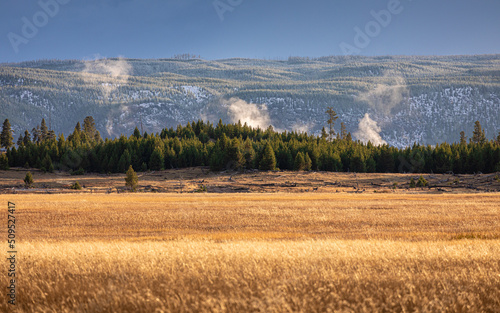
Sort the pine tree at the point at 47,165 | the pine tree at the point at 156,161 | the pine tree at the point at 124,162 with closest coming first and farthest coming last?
the pine tree at the point at 47,165
the pine tree at the point at 124,162
the pine tree at the point at 156,161

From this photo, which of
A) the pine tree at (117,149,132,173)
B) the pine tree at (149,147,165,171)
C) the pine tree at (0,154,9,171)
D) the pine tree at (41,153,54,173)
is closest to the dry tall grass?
the pine tree at (149,147,165,171)

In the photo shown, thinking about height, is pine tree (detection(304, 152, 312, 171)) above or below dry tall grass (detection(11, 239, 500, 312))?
above

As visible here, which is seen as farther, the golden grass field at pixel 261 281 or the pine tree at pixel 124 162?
the pine tree at pixel 124 162

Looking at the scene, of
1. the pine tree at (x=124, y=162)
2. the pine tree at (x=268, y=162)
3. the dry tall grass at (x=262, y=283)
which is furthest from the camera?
the pine tree at (x=124, y=162)

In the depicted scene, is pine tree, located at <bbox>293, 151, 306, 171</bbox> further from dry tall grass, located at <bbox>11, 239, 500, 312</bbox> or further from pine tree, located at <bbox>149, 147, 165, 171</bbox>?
dry tall grass, located at <bbox>11, 239, 500, 312</bbox>

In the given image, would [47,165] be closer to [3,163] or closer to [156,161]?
[3,163]

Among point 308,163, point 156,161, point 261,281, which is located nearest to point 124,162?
point 156,161

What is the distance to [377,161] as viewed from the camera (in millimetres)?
113688

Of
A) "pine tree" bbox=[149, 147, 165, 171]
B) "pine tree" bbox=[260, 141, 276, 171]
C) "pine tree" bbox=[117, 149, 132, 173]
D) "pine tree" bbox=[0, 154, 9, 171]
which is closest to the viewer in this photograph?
"pine tree" bbox=[260, 141, 276, 171]

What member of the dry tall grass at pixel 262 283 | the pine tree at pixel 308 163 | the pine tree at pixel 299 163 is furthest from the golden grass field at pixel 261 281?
the pine tree at pixel 308 163

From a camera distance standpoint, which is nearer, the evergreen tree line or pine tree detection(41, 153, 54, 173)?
the evergreen tree line

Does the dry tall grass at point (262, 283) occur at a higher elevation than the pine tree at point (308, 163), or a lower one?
lower

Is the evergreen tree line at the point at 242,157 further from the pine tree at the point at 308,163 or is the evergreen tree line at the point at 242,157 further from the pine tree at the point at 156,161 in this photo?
the pine tree at the point at 308,163

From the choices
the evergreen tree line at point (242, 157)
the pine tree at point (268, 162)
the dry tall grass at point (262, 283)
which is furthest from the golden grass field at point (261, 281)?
the evergreen tree line at point (242, 157)
